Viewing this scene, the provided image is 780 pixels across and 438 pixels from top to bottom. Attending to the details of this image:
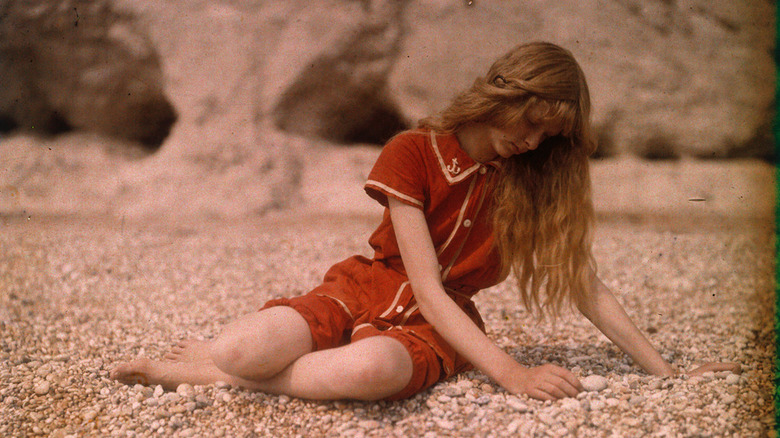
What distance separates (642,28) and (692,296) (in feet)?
9.44

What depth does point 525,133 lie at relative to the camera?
1994 mm

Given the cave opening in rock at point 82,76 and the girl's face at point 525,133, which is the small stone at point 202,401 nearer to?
the girl's face at point 525,133

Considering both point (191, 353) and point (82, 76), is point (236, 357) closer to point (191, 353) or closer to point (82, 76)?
point (191, 353)

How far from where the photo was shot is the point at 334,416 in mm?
1981

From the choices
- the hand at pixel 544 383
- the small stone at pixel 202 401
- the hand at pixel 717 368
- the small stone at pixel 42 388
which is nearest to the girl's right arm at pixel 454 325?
the hand at pixel 544 383

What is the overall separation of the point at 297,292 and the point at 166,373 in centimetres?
144

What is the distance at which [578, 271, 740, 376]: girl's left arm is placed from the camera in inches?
86.5

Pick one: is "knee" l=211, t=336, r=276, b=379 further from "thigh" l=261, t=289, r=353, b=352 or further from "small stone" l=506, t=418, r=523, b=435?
"small stone" l=506, t=418, r=523, b=435

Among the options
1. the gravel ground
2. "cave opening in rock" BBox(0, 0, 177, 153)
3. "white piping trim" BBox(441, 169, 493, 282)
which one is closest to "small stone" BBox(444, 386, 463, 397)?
the gravel ground

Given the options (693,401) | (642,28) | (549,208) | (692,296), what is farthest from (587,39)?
(693,401)

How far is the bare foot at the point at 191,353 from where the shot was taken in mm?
2380

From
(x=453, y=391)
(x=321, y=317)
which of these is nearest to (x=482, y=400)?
(x=453, y=391)

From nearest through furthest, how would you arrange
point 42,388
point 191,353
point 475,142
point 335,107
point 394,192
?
point 394,192
point 475,142
point 42,388
point 191,353
point 335,107

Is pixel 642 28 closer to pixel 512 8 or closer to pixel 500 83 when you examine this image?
pixel 512 8
